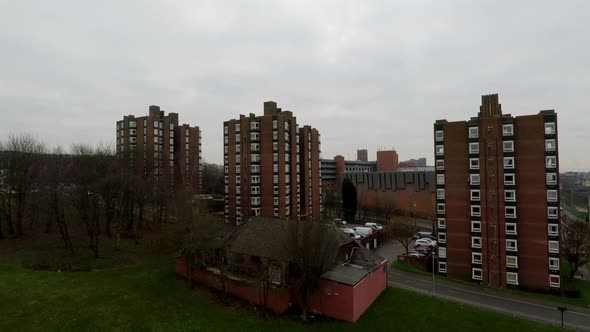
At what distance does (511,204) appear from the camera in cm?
3731

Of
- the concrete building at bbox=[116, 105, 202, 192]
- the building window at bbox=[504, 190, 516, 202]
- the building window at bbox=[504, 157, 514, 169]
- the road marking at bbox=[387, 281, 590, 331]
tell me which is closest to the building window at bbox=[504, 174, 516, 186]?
the building window at bbox=[504, 190, 516, 202]

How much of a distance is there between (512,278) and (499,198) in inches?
384

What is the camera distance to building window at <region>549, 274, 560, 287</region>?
116ft

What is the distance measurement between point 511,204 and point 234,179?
4628cm

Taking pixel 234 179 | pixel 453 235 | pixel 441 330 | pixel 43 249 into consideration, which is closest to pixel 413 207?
pixel 453 235

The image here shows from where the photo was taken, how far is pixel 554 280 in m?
35.6

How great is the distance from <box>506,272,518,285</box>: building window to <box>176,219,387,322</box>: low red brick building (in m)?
17.3

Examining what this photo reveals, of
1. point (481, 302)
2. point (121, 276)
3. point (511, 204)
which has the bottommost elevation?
point (481, 302)

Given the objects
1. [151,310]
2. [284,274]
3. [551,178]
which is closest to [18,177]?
[151,310]

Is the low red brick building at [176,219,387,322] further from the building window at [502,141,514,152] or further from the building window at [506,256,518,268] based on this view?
the building window at [502,141,514,152]

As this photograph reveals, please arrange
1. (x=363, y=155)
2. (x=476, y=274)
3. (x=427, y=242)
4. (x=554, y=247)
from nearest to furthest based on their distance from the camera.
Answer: (x=554, y=247) → (x=476, y=274) → (x=427, y=242) → (x=363, y=155)

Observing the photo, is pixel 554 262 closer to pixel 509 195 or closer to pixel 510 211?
pixel 510 211

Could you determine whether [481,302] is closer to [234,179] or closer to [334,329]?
[334,329]

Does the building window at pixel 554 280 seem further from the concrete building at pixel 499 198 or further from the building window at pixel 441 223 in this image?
the building window at pixel 441 223
